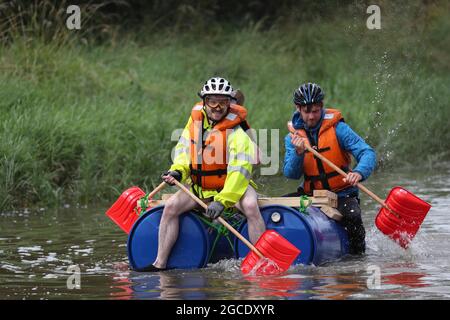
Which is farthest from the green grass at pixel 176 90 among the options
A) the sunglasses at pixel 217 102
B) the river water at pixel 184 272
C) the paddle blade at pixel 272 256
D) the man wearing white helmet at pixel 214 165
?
the paddle blade at pixel 272 256

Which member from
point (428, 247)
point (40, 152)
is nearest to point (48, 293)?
point (428, 247)

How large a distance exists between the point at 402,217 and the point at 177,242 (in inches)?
79.4

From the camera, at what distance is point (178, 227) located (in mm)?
9562

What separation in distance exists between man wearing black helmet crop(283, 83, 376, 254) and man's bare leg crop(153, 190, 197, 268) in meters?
1.03

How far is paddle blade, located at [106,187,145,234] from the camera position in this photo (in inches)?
408

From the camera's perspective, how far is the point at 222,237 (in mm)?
9648

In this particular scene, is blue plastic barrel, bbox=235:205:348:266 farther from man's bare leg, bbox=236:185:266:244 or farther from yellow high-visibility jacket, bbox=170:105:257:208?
yellow high-visibility jacket, bbox=170:105:257:208

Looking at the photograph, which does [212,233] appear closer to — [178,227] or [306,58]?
A: [178,227]

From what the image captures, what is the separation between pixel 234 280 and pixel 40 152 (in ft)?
17.7

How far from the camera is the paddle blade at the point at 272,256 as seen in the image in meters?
9.12

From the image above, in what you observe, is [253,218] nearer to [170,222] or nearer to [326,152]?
[170,222]

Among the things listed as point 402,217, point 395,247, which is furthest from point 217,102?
point 395,247

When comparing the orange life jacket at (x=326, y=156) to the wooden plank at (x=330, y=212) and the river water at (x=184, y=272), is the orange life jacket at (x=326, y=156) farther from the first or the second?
the river water at (x=184, y=272)
